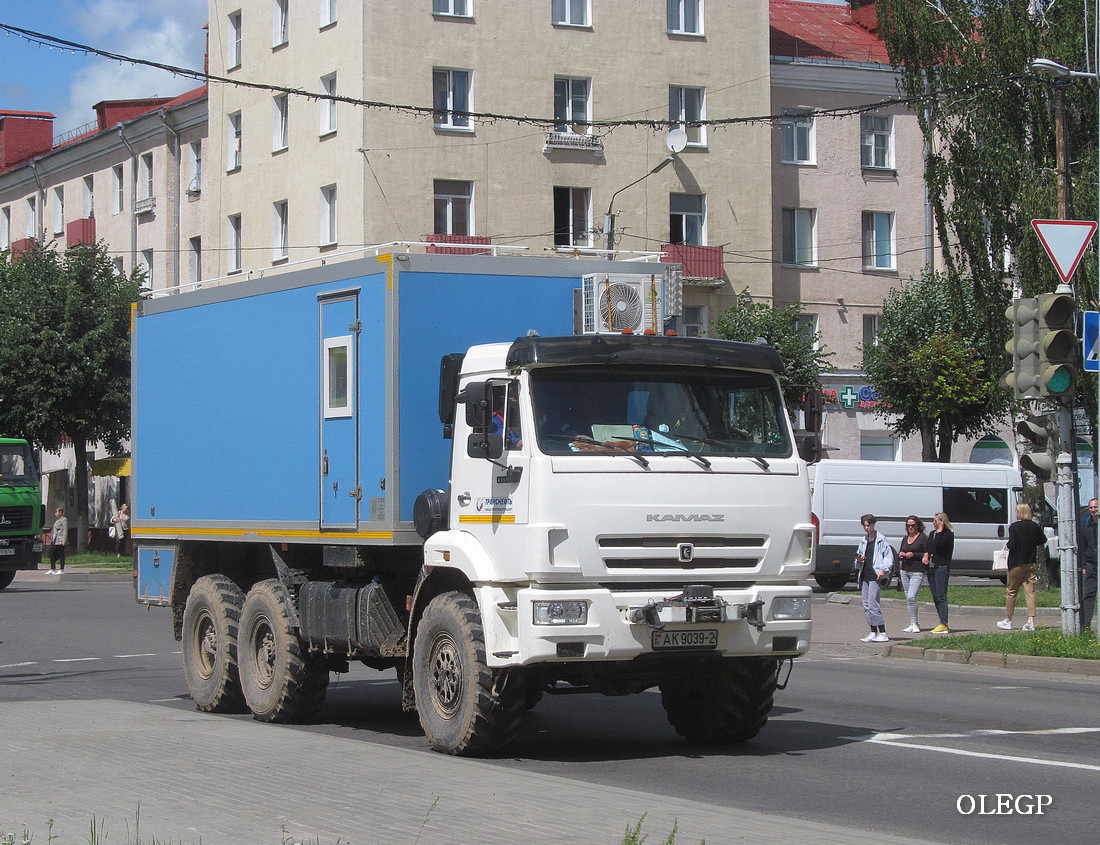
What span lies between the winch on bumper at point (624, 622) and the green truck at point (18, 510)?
26.8 m

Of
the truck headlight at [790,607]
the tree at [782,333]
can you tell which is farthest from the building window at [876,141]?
the truck headlight at [790,607]

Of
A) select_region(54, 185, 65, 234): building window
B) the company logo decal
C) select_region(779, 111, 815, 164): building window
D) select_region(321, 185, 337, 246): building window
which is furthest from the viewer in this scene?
select_region(54, 185, 65, 234): building window

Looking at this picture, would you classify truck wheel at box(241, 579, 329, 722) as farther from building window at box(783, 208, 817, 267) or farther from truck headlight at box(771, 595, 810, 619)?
building window at box(783, 208, 817, 267)

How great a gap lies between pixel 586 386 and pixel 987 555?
82.3ft

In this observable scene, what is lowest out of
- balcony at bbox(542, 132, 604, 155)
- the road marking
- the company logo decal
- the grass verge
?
the grass verge

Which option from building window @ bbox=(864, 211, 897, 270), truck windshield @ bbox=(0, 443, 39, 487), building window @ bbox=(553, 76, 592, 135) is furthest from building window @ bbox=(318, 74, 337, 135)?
building window @ bbox=(864, 211, 897, 270)

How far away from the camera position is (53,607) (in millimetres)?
27359

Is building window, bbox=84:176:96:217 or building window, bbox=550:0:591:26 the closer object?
building window, bbox=550:0:591:26

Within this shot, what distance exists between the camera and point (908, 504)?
3228cm

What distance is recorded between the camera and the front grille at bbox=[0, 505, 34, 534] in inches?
1355

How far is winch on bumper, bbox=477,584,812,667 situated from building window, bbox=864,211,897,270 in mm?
39713

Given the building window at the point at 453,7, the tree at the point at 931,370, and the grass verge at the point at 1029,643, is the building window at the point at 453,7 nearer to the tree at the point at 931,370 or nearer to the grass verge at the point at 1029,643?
the tree at the point at 931,370

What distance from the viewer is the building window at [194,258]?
164ft

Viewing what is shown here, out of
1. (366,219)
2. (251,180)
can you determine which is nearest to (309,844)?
(366,219)
